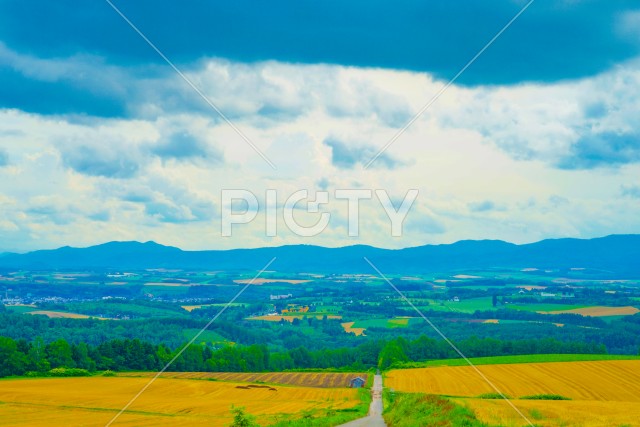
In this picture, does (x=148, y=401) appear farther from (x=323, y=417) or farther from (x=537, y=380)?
(x=537, y=380)

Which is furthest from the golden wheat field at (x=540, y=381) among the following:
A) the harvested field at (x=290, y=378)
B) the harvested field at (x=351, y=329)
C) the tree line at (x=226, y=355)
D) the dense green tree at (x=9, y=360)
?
the harvested field at (x=351, y=329)

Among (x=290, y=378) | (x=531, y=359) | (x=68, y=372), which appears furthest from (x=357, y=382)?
(x=68, y=372)

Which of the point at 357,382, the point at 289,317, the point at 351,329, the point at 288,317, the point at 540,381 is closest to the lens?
the point at 540,381

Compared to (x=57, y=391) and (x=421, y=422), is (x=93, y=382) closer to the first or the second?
(x=57, y=391)

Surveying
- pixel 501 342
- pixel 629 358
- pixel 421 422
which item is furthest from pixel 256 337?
pixel 421 422

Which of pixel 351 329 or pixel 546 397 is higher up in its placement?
pixel 351 329

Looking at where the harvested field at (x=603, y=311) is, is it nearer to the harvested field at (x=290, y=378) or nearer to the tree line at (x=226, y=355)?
the tree line at (x=226, y=355)
